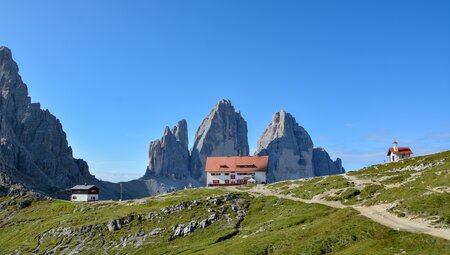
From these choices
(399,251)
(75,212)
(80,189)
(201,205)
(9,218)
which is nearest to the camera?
(399,251)

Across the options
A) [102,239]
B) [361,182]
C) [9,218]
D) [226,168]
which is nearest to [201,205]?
[102,239]

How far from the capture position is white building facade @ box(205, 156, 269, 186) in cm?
13850

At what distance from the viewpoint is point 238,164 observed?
141250mm

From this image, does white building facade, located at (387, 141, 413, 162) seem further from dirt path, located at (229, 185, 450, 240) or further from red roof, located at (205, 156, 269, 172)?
dirt path, located at (229, 185, 450, 240)

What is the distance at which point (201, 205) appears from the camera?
86.1 m

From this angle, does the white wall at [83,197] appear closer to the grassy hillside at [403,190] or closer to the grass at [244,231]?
the grass at [244,231]

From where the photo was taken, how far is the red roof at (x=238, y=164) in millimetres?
139500

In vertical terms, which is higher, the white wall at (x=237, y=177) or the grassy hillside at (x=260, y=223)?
the white wall at (x=237, y=177)

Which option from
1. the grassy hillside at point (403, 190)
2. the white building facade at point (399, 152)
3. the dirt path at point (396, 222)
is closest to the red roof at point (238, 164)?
the grassy hillside at point (403, 190)

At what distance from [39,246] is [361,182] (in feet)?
240

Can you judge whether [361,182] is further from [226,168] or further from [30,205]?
[30,205]

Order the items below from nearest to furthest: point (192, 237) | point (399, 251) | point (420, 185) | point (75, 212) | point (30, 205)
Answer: point (399, 251) → point (420, 185) → point (192, 237) → point (75, 212) → point (30, 205)

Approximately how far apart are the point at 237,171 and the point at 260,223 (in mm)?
69664

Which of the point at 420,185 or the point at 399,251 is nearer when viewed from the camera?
the point at 399,251
